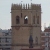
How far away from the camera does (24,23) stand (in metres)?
58.0

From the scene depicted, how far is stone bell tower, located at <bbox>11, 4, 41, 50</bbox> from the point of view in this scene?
189 feet

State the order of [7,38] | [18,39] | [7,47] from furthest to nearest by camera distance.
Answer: [7,38], [7,47], [18,39]

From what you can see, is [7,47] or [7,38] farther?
[7,38]

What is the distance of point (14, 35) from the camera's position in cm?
5784

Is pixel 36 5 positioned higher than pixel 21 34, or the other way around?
pixel 36 5

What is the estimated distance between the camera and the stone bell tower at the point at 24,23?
57.7m

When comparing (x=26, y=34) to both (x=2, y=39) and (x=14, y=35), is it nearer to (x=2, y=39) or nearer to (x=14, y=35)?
(x=14, y=35)

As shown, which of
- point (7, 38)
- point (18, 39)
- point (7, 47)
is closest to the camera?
point (18, 39)

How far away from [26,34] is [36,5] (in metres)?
3.91

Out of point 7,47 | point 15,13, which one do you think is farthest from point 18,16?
point 7,47

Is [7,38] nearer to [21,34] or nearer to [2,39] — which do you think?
[2,39]

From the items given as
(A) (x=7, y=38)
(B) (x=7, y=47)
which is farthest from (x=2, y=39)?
(B) (x=7, y=47)

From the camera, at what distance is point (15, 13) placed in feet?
190

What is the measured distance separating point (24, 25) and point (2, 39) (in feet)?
152
